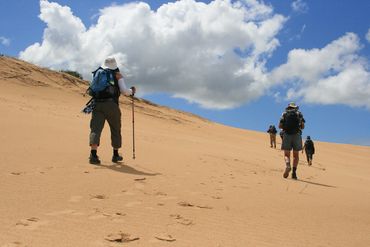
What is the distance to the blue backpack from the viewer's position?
7367mm

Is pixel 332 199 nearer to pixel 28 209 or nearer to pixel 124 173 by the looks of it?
pixel 124 173

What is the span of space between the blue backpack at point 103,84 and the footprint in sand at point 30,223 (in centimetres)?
345

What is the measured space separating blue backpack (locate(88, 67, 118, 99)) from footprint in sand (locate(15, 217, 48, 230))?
3451 millimetres

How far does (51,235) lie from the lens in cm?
382

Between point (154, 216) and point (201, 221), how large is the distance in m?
0.46

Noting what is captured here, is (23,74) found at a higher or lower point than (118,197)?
higher

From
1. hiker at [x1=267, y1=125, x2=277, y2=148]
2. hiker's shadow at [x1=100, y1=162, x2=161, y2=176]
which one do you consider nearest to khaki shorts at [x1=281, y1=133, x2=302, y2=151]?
hiker's shadow at [x1=100, y1=162, x2=161, y2=176]

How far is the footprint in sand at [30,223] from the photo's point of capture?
3994 mm

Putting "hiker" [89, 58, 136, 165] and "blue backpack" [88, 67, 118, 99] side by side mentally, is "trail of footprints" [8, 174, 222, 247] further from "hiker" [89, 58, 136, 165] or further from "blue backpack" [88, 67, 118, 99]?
"blue backpack" [88, 67, 118, 99]

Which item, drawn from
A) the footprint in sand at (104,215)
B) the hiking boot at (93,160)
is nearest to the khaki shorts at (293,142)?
the hiking boot at (93,160)

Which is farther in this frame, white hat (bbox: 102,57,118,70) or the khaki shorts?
the khaki shorts

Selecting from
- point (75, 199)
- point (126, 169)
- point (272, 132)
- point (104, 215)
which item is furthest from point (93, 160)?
point (272, 132)

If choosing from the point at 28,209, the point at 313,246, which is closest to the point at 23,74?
the point at 28,209

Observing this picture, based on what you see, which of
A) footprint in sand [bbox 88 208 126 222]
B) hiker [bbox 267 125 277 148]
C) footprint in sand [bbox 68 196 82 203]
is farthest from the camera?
hiker [bbox 267 125 277 148]
